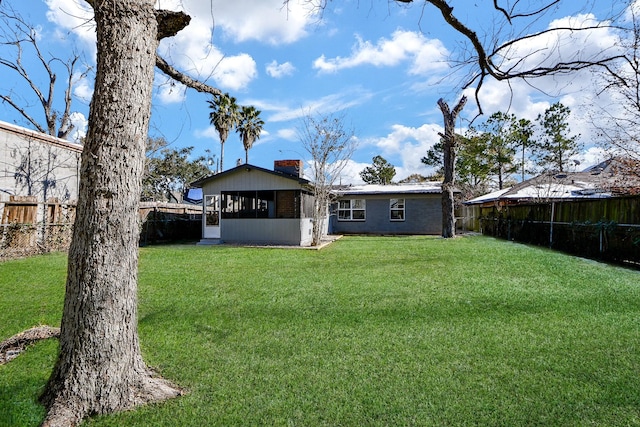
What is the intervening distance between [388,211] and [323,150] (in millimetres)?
7628

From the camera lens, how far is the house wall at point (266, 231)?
13430mm

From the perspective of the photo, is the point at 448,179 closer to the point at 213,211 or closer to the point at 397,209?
the point at 397,209

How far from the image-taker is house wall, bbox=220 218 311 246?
13430mm

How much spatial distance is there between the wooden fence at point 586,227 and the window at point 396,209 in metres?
5.65

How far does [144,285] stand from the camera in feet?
19.4

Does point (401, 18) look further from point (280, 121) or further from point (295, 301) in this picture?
point (280, 121)

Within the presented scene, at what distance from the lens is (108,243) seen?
2.15m

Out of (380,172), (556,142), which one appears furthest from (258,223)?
(380,172)

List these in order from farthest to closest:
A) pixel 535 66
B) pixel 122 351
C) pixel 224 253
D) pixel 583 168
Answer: pixel 583 168 < pixel 224 253 < pixel 535 66 < pixel 122 351

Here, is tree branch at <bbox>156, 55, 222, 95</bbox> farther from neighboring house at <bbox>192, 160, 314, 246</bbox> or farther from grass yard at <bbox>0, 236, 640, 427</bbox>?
neighboring house at <bbox>192, 160, 314, 246</bbox>

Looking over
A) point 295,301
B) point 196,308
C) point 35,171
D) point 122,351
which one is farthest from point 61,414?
point 35,171

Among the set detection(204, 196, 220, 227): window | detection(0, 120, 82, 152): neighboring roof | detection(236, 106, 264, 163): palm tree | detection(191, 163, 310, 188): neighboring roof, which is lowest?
detection(204, 196, 220, 227): window

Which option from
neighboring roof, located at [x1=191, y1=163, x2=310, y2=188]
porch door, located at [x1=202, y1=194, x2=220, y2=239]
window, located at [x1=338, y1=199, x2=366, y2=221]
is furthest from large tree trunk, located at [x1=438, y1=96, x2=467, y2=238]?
porch door, located at [x1=202, y1=194, x2=220, y2=239]

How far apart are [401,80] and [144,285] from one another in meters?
5.36
